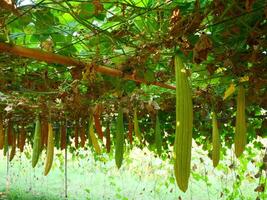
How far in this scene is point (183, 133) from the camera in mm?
1300

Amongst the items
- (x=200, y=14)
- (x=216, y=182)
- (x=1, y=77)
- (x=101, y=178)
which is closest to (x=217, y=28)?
(x=200, y=14)

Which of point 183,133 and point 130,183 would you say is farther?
point 130,183

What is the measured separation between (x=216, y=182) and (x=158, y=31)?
22.2ft

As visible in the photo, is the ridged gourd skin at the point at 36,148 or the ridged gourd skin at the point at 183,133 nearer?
the ridged gourd skin at the point at 183,133

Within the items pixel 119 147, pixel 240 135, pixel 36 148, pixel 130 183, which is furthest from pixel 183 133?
pixel 130 183

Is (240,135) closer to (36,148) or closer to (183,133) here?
(183,133)

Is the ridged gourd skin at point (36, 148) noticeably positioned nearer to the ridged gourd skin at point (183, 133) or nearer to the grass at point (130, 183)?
the ridged gourd skin at point (183, 133)

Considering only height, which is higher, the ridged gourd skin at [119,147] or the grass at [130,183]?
the ridged gourd skin at [119,147]

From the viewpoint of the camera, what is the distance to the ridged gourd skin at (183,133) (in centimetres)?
126

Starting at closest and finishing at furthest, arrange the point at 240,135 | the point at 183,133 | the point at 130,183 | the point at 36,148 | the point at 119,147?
the point at 183,133 < the point at 240,135 < the point at 119,147 < the point at 36,148 < the point at 130,183

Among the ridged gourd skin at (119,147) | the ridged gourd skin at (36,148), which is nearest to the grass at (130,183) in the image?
the ridged gourd skin at (36,148)

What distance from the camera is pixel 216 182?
8.09 m

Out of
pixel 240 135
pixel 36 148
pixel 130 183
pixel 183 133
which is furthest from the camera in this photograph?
pixel 130 183

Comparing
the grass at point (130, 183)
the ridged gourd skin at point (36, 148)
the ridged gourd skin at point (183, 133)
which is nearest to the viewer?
the ridged gourd skin at point (183, 133)
